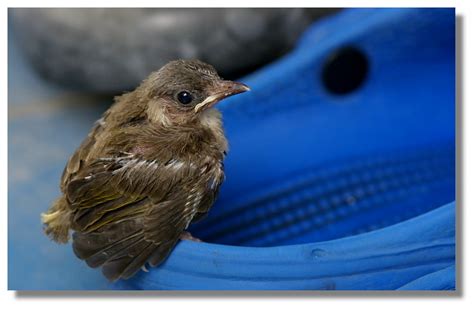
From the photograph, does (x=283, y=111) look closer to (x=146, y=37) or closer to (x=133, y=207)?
(x=146, y=37)

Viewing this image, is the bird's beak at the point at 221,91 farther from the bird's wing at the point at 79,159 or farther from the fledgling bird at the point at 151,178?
the bird's wing at the point at 79,159

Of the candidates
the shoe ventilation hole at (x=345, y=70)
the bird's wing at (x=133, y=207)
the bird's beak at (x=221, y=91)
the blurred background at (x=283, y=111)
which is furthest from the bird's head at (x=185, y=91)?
the shoe ventilation hole at (x=345, y=70)

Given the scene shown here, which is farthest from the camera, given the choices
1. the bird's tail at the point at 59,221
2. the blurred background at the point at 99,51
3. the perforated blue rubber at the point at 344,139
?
the blurred background at the point at 99,51

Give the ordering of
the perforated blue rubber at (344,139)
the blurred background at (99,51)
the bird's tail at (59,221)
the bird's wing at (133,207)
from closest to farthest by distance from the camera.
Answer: the bird's wing at (133,207), the bird's tail at (59,221), the perforated blue rubber at (344,139), the blurred background at (99,51)

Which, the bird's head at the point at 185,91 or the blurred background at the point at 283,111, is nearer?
the bird's head at the point at 185,91

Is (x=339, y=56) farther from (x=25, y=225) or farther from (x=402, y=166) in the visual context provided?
(x=25, y=225)

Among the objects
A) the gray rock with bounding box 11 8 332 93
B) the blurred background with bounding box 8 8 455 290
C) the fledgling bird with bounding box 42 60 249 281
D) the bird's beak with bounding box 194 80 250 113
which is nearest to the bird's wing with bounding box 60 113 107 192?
the fledgling bird with bounding box 42 60 249 281

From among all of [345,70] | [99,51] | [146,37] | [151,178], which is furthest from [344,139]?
[151,178]
